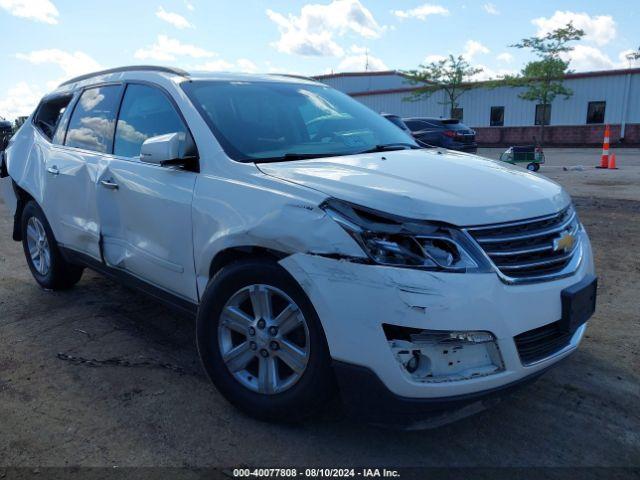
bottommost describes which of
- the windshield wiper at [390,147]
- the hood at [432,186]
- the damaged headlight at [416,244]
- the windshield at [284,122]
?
the damaged headlight at [416,244]

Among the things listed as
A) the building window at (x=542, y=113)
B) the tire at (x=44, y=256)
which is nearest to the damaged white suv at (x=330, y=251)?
the tire at (x=44, y=256)

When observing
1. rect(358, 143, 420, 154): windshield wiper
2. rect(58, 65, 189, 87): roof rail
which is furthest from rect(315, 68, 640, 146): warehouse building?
rect(58, 65, 189, 87): roof rail

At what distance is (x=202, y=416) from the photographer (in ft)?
9.43

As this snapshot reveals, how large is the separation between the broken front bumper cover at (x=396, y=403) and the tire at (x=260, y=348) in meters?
0.14

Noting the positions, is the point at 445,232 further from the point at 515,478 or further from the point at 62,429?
the point at 62,429

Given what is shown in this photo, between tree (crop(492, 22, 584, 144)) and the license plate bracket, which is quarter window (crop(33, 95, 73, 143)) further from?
tree (crop(492, 22, 584, 144))

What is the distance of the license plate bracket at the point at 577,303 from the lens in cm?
251

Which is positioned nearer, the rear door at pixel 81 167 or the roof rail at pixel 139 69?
the roof rail at pixel 139 69

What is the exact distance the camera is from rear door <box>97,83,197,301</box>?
3.15m

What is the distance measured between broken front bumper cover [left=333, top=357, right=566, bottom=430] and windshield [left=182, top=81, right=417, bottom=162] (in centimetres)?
131

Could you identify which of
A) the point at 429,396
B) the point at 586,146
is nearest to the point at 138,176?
the point at 429,396

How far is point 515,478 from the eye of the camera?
237 centimetres

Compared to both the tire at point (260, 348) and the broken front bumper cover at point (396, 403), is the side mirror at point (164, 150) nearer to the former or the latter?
the tire at point (260, 348)

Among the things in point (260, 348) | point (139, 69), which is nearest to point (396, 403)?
point (260, 348)
